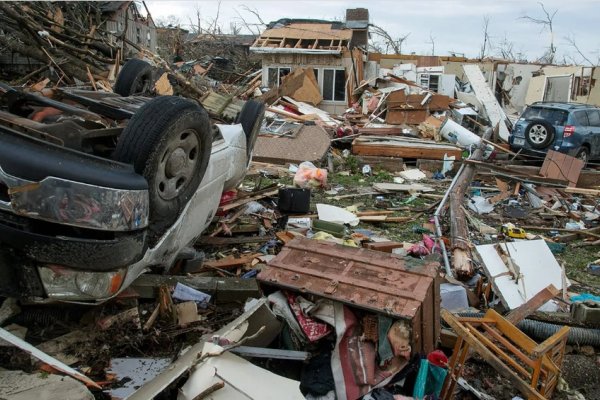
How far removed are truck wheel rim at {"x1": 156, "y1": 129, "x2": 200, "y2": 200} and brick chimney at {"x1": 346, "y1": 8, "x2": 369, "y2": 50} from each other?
19.1m

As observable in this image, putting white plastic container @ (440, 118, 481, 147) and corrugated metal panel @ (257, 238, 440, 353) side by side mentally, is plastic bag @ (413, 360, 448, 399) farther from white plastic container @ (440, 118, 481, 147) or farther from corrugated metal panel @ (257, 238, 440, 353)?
white plastic container @ (440, 118, 481, 147)

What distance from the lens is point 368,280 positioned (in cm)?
356

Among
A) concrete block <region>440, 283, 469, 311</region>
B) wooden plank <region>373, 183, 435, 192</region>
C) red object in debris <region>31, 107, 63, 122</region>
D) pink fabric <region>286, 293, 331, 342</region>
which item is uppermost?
red object in debris <region>31, 107, 63, 122</region>

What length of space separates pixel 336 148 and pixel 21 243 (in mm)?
12343

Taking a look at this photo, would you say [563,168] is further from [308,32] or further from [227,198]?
[308,32]

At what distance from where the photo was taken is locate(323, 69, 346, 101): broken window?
20281 mm

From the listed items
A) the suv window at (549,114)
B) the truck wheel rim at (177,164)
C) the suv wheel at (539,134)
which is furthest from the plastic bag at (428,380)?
the suv window at (549,114)

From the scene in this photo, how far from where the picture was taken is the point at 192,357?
2824 millimetres

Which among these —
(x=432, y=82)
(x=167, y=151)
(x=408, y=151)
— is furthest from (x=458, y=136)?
(x=167, y=151)

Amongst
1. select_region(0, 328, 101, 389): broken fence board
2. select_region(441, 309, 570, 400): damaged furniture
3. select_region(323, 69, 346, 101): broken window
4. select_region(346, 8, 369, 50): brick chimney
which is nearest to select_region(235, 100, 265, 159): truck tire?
select_region(441, 309, 570, 400): damaged furniture

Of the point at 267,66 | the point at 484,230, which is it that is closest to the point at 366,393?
the point at 484,230

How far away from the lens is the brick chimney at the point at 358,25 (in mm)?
22375

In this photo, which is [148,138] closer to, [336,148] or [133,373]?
[133,373]

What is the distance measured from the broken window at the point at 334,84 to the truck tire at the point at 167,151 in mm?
17007
